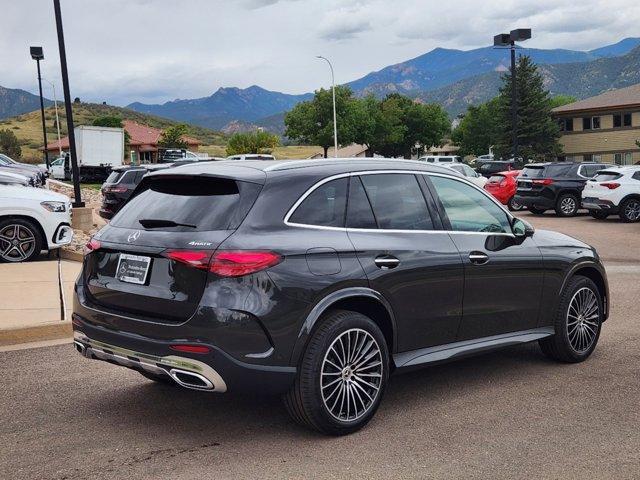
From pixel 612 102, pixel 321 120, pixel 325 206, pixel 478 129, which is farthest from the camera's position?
pixel 478 129

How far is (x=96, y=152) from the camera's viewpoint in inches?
1949

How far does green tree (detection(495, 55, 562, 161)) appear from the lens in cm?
6869

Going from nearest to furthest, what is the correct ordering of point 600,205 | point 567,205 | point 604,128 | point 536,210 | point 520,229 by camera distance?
point 520,229 → point 600,205 → point 567,205 → point 536,210 → point 604,128

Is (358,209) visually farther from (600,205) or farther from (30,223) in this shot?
(600,205)

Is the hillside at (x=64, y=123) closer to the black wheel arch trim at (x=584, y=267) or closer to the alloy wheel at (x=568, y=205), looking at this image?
the alloy wheel at (x=568, y=205)

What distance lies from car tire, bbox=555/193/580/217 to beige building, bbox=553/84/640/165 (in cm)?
4029

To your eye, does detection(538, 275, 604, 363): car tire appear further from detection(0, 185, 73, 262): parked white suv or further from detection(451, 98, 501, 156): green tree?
detection(451, 98, 501, 156): green tree

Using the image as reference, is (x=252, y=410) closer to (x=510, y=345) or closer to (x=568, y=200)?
(x=510, y=345)

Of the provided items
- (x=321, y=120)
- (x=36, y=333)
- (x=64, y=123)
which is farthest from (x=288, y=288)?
(x=64, y=123)

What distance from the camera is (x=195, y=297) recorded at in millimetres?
4496

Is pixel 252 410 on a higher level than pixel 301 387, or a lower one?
lower

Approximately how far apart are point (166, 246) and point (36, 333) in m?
3.77

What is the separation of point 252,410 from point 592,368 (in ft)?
9.49

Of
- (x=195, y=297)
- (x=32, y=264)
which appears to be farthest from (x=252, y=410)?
(x=32, y=264)
